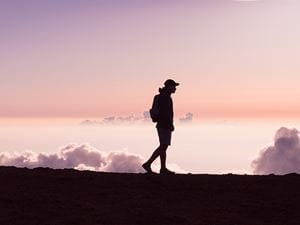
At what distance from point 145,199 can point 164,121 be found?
3.56 m

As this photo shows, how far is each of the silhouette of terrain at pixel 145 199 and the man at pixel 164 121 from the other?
81 centimetres

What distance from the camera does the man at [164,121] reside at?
15328mm

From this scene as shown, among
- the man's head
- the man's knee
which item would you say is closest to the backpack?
the man's head

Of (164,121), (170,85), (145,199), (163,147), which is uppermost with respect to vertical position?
(170,85)

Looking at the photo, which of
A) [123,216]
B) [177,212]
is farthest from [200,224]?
[123,216]

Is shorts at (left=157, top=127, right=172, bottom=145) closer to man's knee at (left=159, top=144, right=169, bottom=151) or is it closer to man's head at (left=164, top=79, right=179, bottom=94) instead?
man's knee at (left=159, top=144, right=169, bottom=151)

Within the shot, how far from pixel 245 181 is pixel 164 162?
7.87 feet

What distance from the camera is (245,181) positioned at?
14352 mm

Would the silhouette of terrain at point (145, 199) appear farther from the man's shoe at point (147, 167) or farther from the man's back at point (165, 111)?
the man's back at point (165, 111)

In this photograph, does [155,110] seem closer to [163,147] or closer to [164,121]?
[164,121]

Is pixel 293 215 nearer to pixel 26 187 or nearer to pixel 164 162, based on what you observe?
pixel 164 162

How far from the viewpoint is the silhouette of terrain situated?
11.1 m

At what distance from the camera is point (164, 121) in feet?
50.5

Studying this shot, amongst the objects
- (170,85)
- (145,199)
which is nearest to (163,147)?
(170,85)
